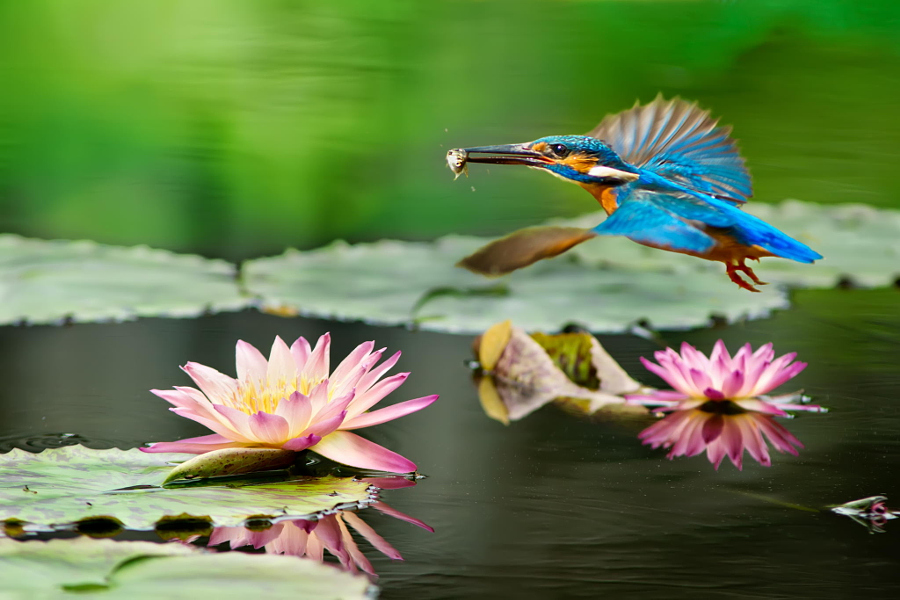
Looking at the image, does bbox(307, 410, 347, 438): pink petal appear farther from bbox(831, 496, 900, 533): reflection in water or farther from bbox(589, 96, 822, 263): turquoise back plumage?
bbox(831, 496, 900, 533): reflection in water

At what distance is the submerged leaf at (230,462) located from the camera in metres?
1.16

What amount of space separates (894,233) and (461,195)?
1946mm

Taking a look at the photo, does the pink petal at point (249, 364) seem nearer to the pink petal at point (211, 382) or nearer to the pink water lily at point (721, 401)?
the pink petal at point (211, 382)

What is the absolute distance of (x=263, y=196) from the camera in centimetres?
430

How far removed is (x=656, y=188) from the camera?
1.08 meters

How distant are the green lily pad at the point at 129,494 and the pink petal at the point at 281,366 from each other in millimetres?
151

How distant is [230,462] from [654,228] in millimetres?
633

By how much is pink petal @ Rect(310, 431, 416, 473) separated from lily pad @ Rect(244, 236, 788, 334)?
0.96m

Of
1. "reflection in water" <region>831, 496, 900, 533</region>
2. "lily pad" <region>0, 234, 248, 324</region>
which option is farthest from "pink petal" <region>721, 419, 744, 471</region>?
"lily pad" <region>0, 234, 248, 324</region>

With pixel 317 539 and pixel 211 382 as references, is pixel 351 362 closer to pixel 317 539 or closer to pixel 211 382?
pixel 211 382

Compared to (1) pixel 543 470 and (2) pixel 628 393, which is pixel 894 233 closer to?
(2) pixel 628 393

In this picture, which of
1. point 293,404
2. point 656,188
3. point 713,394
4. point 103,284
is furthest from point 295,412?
point 103,284

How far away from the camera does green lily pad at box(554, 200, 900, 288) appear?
2812 mm

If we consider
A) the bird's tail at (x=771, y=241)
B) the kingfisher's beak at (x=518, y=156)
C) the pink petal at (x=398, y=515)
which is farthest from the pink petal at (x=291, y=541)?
the bird's tail at (x=771, y=241)
